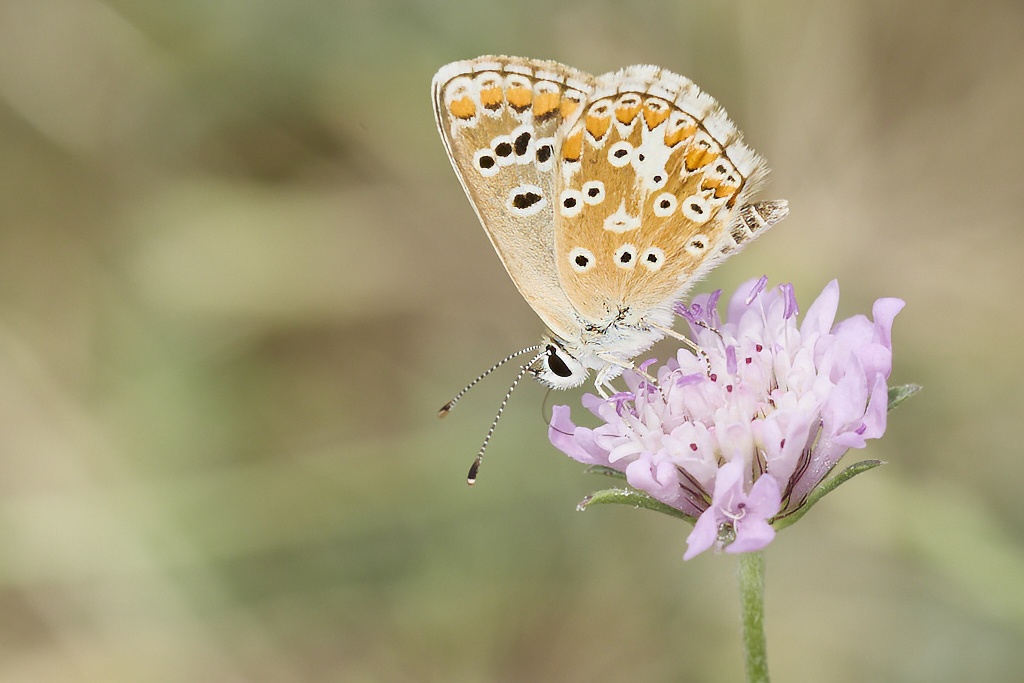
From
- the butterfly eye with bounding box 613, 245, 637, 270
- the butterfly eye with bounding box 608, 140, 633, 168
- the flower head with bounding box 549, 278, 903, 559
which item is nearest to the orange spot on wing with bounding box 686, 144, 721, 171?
the butterfly eye with bounding box 608, 140, 633, 168

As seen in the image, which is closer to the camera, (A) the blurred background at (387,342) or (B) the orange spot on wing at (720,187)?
(B) the orange spot on wing at (720,187)

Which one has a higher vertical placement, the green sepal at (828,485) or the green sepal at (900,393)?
the green sepal at (900,393)

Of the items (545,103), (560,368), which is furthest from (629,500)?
(545,103)

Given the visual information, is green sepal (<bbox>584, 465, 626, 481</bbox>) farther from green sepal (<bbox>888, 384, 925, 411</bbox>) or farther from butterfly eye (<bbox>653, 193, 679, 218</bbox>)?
butterfly eye (<bbox>653, 193, 679, 218</bbox>)

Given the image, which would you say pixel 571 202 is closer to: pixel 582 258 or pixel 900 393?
pixel 582 258

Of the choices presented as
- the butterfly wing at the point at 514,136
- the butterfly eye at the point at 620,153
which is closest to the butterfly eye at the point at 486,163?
the butterfly wing at the point at 514,136

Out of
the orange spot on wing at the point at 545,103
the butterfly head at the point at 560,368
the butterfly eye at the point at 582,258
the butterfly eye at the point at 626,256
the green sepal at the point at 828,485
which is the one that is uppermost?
the orange spot on wing at the point at 545,103

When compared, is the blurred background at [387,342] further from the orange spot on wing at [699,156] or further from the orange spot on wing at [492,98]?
the orange spot on wing at [492,98]
